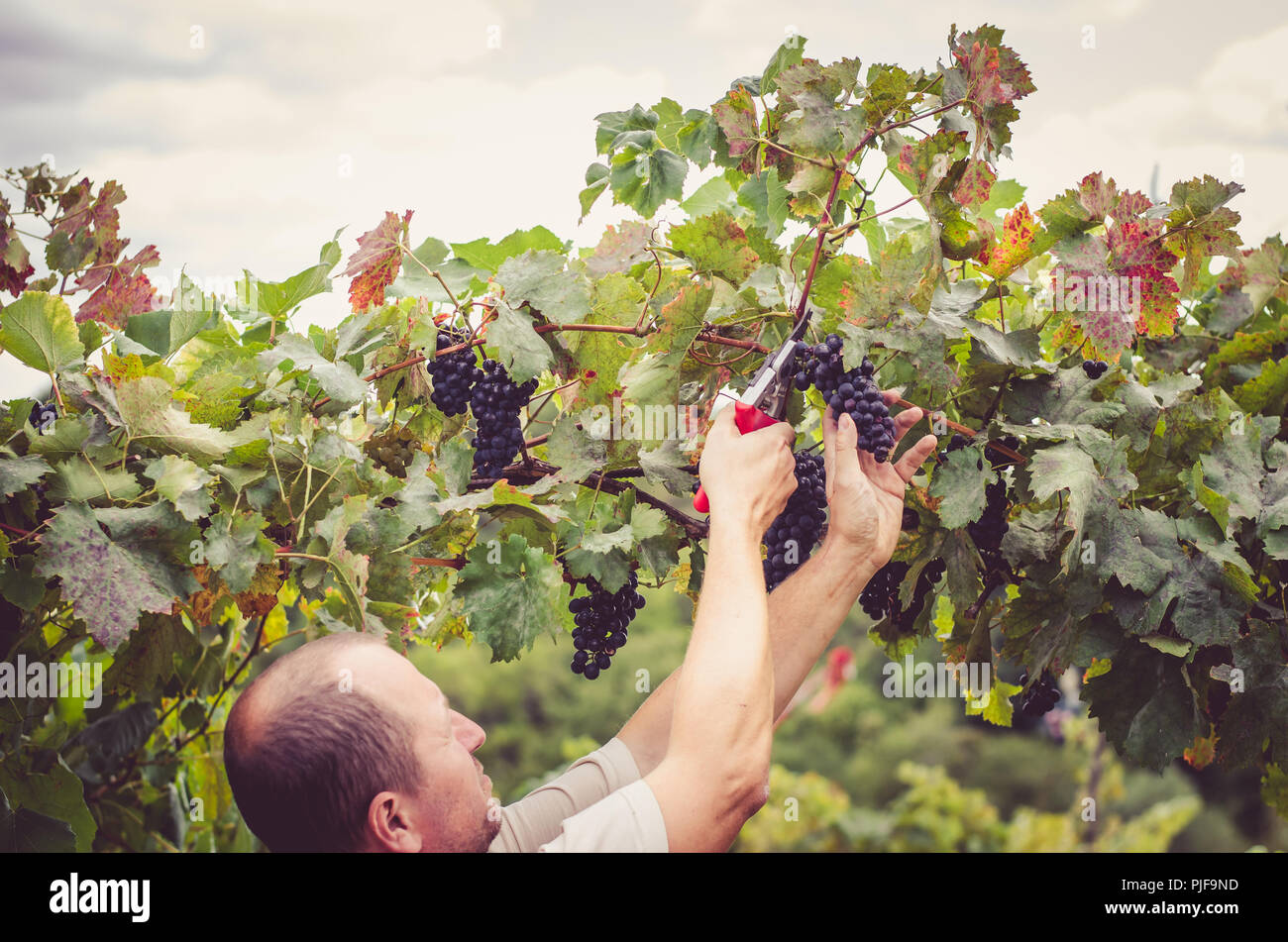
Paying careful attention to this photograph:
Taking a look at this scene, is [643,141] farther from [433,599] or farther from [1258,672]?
[1258,672]

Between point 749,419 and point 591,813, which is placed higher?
point 749,419

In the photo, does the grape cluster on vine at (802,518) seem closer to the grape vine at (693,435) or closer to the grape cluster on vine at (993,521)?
the grape vine at (693,435)

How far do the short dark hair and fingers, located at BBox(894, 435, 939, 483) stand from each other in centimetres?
85

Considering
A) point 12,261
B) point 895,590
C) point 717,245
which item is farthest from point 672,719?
point 12,261

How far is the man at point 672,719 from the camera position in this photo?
1.32 m

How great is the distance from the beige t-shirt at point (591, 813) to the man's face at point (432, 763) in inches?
4.5

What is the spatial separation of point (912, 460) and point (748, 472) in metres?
0.33

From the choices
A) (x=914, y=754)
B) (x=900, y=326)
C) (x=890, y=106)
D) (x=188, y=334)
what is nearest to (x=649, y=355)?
(x=900, y=326)

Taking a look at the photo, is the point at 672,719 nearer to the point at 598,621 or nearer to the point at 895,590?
the point at 598,621

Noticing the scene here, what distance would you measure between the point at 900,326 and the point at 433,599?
1335 millimetres

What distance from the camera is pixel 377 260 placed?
1750 millimetres

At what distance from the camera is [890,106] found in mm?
1514

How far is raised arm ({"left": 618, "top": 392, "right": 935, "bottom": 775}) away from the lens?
1596 mm

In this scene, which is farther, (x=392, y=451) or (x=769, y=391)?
(x=392, y=451)
